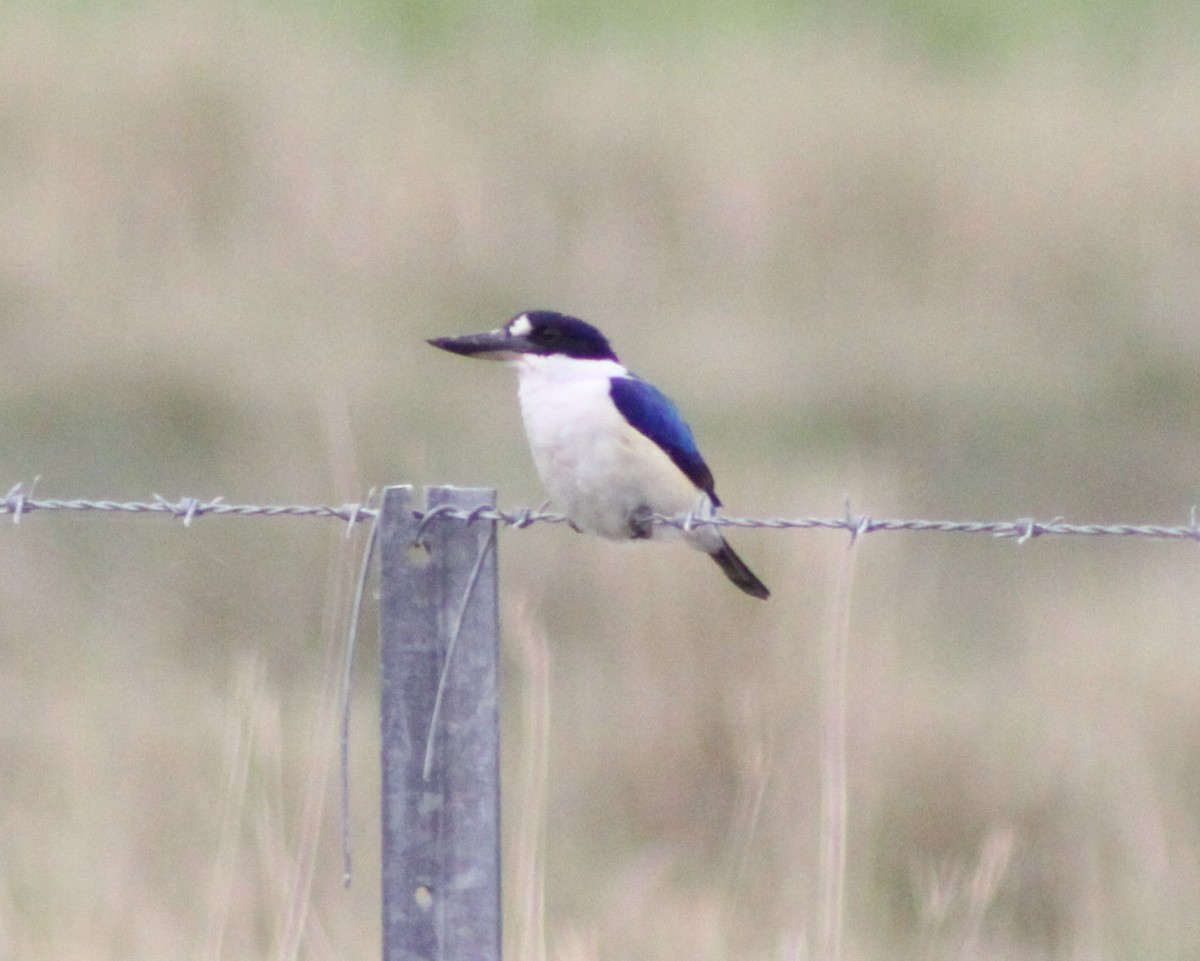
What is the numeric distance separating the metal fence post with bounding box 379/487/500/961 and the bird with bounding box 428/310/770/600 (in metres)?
1.51

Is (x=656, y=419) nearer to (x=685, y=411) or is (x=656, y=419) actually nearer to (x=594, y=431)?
(x=594, y=431)

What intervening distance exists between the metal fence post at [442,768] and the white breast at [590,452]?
5.26 feet

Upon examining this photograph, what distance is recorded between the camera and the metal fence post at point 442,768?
3.04 meters

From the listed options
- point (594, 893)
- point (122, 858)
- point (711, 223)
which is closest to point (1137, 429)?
point (711, 223)

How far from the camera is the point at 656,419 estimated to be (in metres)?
4.85

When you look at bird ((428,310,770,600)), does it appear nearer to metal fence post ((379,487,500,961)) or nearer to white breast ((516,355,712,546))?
white breast ((516,355,712,546))

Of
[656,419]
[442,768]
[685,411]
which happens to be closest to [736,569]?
[656,419]

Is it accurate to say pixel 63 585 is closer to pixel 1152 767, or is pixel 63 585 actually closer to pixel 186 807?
pixel 186 807

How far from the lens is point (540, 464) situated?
4711 millimetres

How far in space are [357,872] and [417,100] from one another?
9362 mm

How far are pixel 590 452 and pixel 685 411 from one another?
7494 millimetres

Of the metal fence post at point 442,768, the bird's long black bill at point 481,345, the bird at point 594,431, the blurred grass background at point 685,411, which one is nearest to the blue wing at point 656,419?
the bird at point 594,431

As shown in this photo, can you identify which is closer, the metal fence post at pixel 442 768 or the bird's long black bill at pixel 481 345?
the metal fence post at pixel 442 768

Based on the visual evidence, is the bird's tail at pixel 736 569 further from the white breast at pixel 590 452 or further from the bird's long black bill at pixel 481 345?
the bird's long black bill at pixel 481 345
